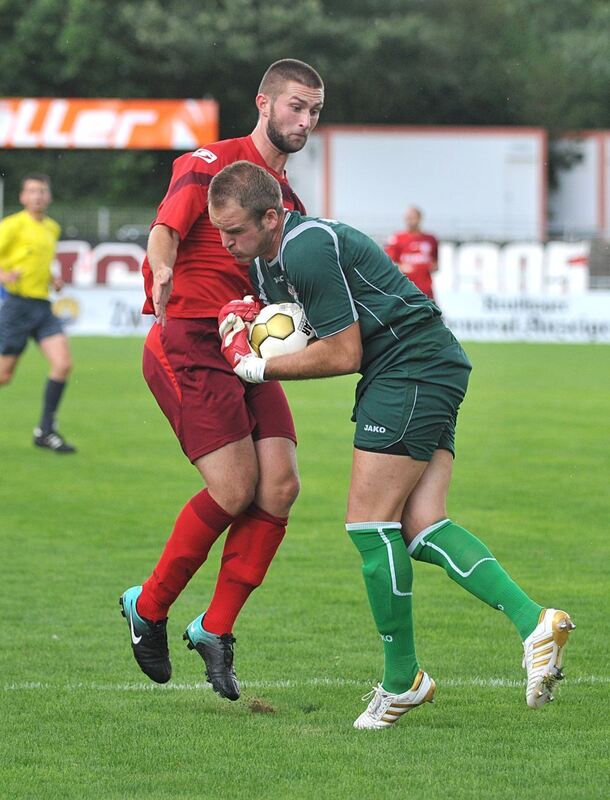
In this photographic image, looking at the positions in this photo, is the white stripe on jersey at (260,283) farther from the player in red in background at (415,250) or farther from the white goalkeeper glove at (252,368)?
the player in red in background at (415,250)

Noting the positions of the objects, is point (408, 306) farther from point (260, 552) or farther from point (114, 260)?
point (114, 260)

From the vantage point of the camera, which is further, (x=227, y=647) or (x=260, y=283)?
(x=227, y=647)

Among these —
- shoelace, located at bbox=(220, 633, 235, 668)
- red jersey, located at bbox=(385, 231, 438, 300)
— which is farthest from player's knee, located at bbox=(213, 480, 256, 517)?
red jersey, located at bbox=(385, 231, 438, 300)

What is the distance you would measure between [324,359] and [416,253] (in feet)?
48.5

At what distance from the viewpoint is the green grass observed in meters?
4.40

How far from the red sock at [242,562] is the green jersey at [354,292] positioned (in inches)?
30.0

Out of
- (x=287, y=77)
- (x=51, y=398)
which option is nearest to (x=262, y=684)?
(x=287, y=77)

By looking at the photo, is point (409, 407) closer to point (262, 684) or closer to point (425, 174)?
point (262, 684)

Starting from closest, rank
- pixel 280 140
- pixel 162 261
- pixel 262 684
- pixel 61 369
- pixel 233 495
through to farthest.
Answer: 1. pixel 162 261
2. pixel 233 495
3. pixel 280 140
4. pixel 262 684
5. pixel 61 369

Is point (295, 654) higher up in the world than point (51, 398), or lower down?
lower down

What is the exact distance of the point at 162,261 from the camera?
5168 mm

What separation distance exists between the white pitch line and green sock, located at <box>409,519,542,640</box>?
63cm

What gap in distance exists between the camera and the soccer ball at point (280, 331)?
4.91m

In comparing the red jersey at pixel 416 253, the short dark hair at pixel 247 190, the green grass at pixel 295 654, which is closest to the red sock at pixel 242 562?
the green grass at pixel 295 654
